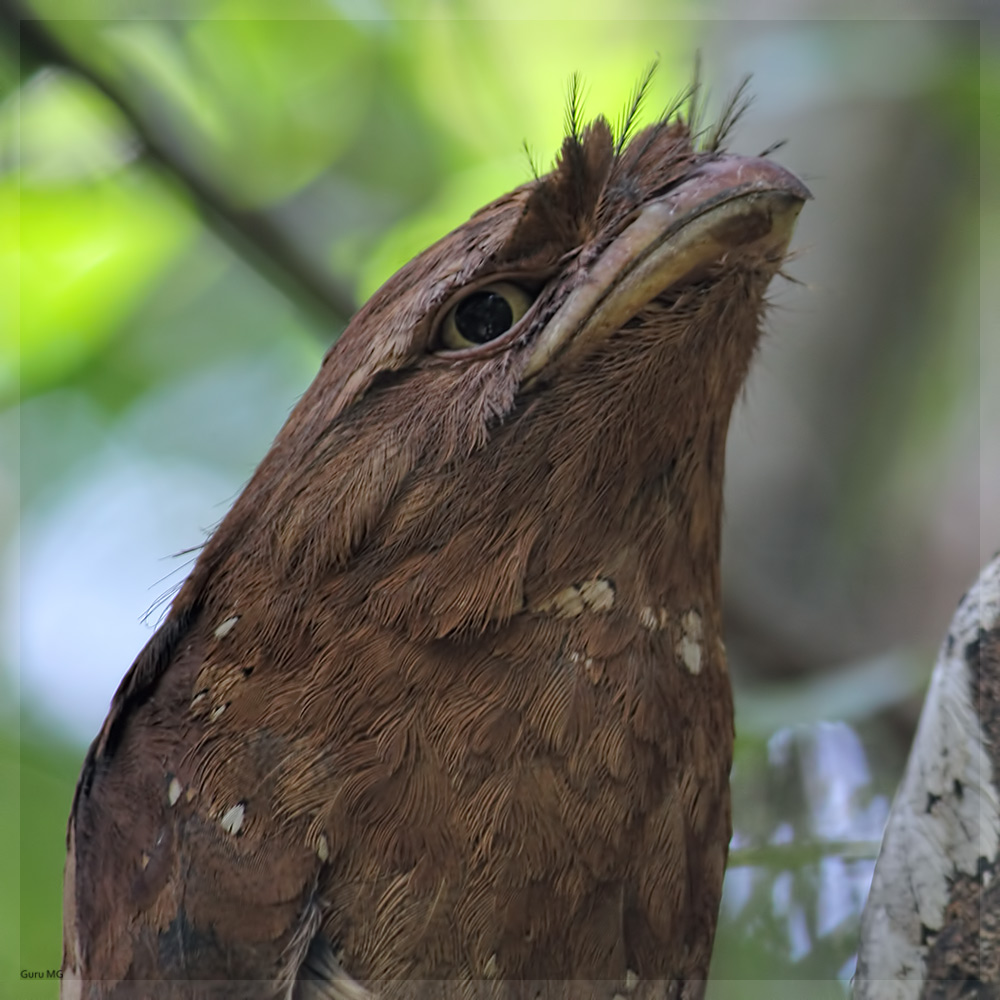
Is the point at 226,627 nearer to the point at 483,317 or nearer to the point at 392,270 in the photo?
the point at 483,317

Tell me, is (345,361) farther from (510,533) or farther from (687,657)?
(687,657)

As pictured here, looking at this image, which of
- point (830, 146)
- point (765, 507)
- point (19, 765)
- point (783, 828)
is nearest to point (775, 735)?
point (783, 828)

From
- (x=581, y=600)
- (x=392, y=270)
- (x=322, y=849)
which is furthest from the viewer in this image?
(x=392, y=270)

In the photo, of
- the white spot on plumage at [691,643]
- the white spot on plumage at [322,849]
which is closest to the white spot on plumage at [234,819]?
the white spot on plumage at [322,849]

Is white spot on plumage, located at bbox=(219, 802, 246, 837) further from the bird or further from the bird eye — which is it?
the bird eye

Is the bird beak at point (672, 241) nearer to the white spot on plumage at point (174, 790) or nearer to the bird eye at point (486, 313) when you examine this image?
the bird eye at point (486, 313)

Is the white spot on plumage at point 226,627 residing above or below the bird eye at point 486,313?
below

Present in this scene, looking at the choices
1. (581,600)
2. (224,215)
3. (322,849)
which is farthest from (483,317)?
(224,215)

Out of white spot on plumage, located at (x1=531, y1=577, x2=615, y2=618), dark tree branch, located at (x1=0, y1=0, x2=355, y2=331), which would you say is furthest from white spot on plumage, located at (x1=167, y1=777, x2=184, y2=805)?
dark tree branch, located at (x1=0, y1=0, x2=355, y2=331)
